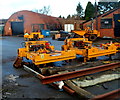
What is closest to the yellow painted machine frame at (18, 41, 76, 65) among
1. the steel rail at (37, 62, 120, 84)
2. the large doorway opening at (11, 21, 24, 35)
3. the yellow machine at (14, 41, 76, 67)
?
the yellow machine at (14, 41, 76, 67)

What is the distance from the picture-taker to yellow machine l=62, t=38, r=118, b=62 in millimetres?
8375

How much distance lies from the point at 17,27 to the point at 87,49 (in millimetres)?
31788

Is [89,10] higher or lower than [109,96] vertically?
higher

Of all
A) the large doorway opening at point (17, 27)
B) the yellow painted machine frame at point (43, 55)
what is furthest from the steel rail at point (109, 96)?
the large doorway opening at point (17, 27)

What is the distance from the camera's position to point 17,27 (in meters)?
37.4

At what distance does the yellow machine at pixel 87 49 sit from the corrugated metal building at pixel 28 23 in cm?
2587

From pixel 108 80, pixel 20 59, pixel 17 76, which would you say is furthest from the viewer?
pixel 20 59

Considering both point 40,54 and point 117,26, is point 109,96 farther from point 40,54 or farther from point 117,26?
point 117,26

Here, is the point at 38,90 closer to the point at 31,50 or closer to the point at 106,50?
the point at 31,50

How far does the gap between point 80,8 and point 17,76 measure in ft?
180

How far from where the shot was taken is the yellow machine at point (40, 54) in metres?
7.17

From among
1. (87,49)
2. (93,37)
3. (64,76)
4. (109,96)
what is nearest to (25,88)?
(64,76)

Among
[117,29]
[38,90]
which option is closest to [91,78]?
[38,90]

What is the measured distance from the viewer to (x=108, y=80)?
5828mm
